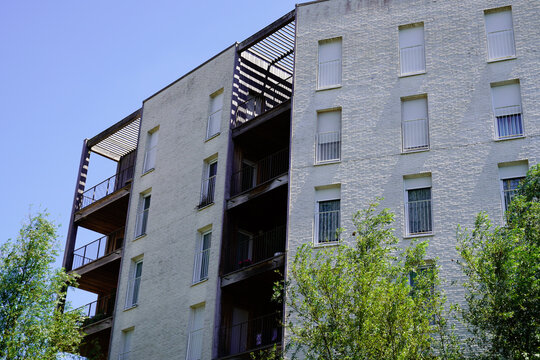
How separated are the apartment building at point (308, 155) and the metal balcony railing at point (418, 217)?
0.17 feet

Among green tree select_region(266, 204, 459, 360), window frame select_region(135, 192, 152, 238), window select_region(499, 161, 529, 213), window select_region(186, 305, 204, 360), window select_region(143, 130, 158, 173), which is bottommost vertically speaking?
green tree select_region(266, 204, 459, 360)

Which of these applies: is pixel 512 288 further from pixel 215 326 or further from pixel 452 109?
pixel 215 326

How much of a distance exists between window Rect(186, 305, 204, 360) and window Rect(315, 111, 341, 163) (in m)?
8.01

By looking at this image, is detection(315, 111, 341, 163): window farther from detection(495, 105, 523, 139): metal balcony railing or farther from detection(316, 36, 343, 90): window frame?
detection(495, 105, 523, 139): metal balcony railing

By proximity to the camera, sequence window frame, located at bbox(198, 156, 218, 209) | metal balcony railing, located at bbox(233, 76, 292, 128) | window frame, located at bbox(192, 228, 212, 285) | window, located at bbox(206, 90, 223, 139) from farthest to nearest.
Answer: window, located at bbox(206, 90, 223, 139) < metal balcony railing, located at bbox(233, 76, 292, 128) < window frame, located at bbox(198, 156, 218, 209) < window frame, located at bbox(192, 228, 212, 285)

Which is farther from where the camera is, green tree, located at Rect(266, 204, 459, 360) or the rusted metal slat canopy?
the rusted metal slat canopy

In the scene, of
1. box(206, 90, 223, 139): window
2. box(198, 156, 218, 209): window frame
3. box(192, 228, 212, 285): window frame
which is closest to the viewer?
box(192, 228, 212, 285): window frame

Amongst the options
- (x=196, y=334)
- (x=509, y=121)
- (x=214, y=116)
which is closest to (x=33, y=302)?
(x=196, y=334)

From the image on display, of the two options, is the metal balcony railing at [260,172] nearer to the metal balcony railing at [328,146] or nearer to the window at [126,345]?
the metal balcony railing at [328,146]

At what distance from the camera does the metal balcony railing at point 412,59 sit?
3331cm

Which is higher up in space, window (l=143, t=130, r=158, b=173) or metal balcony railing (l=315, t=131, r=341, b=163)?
window (l=143, t=130, r=158, b=173)

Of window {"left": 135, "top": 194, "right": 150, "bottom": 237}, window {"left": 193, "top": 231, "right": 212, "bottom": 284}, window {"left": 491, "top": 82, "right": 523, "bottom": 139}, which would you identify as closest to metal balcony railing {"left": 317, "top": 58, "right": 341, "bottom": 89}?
window {"left": 491, "top": 82, "right": 523, "bottom": 139}

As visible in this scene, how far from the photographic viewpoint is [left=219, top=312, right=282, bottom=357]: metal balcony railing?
3297cm

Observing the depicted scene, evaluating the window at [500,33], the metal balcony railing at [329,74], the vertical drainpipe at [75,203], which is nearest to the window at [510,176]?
the window at [500,33]
